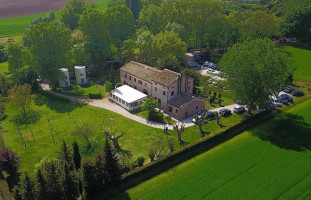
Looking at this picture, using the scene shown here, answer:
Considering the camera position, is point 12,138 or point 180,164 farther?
point 12,138

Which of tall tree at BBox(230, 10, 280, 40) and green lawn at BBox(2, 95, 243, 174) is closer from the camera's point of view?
green lawn at BBox(2, 95, 243, 174)

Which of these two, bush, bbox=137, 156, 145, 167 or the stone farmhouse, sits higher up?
the stone farmhouse

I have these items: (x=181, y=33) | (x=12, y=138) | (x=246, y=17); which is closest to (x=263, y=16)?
(x=246, y=17)

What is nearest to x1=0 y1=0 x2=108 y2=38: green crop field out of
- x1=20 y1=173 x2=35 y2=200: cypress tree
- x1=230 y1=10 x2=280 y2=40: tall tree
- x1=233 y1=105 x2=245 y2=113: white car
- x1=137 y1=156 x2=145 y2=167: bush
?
x1=230 y1=10 x2=280 y2=40: tall tree

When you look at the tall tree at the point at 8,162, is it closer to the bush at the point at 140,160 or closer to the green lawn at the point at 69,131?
the green lawn at the point at 69,131

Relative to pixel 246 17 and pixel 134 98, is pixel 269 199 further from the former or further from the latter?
pixel 246 17

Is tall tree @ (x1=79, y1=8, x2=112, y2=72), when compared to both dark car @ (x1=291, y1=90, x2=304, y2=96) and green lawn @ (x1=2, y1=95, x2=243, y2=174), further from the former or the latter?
dark car @ (x1=291, y1=90, x2=304, y2=96)

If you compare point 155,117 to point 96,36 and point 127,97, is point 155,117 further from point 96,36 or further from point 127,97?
point 96,36
